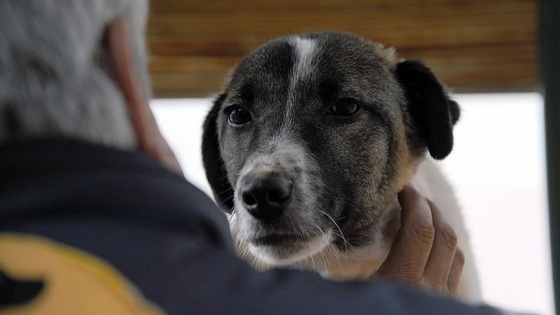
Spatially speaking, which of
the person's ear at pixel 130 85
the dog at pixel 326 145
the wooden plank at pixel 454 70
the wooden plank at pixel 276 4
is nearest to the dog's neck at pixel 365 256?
the dog at pixel 326 145

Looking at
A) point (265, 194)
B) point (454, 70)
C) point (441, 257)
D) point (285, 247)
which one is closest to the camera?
point (265, 194)

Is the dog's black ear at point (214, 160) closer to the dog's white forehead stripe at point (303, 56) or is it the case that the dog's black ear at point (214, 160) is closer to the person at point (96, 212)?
the dog's white forehead stripe at point (303, 56)

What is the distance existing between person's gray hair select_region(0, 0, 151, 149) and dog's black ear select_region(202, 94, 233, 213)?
4.10 feet

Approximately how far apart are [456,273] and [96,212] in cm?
128

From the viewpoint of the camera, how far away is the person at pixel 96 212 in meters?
0.75

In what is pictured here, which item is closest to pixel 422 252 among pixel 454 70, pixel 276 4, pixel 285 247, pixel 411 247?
pixel 411 247

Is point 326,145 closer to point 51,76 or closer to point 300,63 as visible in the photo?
point 300,63

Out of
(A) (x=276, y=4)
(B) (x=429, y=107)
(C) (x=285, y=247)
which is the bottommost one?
(C) (x=285, y=247)

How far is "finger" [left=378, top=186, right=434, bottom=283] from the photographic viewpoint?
5.83ft

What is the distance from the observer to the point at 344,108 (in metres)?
1.87

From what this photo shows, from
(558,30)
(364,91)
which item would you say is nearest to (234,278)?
(364,91)

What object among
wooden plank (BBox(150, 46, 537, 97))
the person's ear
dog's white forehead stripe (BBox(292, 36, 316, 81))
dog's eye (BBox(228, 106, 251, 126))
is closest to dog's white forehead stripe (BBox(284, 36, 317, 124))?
dog's white forehead stripe (BBox(292, 36, 316, 81))

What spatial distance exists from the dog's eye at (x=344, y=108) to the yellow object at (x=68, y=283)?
1149mm

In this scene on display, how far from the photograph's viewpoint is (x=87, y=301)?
2.44 feet
